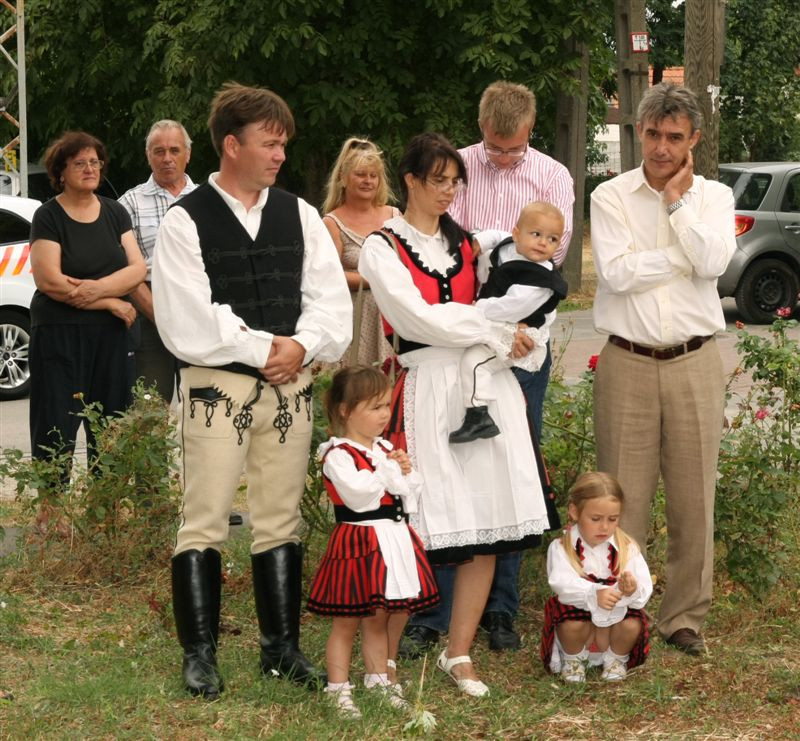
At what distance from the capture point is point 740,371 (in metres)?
6.61

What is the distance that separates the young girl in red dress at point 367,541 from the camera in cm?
488

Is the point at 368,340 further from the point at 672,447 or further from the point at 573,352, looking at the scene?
the point at 573,352

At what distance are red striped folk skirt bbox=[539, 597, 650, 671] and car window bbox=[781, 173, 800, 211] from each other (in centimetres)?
1211

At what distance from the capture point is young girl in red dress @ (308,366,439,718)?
4.88 metres

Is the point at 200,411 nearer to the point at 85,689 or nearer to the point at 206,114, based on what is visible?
the point at 85,689

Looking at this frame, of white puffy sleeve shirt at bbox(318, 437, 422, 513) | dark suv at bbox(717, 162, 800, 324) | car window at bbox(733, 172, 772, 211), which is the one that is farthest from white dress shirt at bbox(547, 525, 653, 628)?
car window at bbox(733, 172, 772, 211)

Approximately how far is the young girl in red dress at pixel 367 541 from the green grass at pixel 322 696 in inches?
6.6

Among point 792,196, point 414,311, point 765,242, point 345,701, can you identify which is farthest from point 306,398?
point 792,196

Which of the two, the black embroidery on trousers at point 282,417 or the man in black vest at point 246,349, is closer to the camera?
the man in black vest at point 246,349

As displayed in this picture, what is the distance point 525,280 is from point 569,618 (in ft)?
4.06

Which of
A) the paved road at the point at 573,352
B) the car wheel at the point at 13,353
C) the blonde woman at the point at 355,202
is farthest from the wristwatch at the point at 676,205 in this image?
the car wheel at the point at 13,353

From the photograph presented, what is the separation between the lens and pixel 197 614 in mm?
5105

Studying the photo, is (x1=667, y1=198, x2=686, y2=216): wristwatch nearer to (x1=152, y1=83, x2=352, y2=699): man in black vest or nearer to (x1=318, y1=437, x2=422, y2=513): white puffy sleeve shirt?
(x1=152, y1=83, x2=352, y2=699): man in black vest

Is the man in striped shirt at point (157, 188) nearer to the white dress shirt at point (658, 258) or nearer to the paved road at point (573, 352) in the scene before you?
the paved road at point (573, 352)
